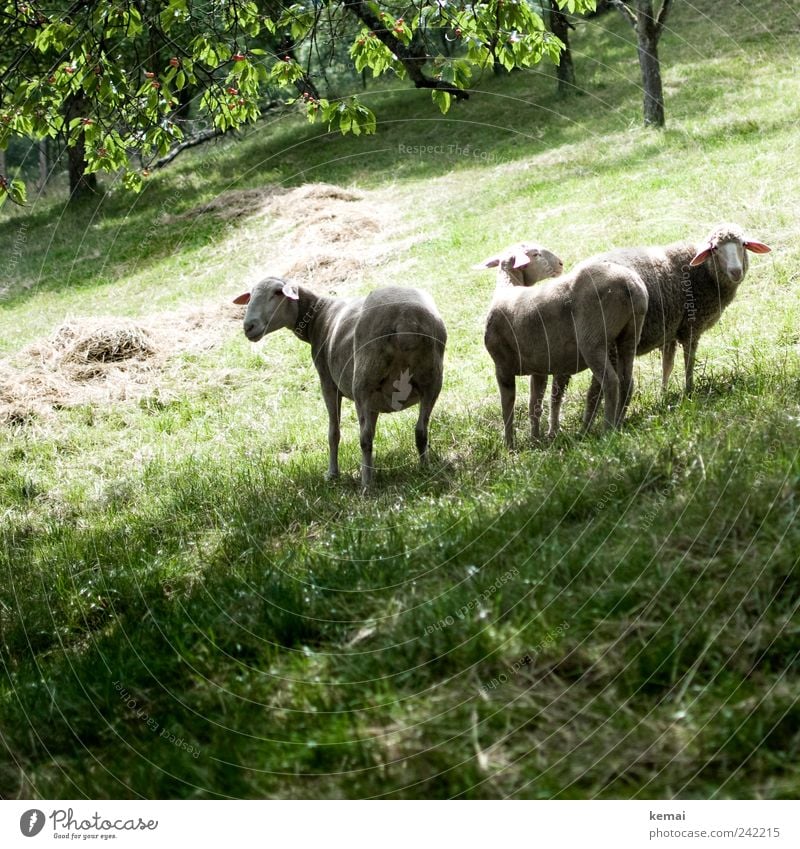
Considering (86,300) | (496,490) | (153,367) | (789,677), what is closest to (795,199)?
(496,490)

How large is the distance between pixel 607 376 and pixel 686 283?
1329mm

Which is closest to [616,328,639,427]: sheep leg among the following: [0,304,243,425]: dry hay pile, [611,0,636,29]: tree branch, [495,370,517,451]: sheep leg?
[495,370,517,451]: sheep leg

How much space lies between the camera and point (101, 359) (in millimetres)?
→ 12906

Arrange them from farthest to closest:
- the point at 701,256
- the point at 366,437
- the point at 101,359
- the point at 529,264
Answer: the point at 101,359 < the point at 529,264 < the point at 366,437 < the point at 701,256

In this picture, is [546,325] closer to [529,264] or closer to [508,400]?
[508,400]

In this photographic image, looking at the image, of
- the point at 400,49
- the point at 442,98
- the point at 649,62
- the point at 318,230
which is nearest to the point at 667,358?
the point at 442,98

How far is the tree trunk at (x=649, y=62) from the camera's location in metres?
14.1

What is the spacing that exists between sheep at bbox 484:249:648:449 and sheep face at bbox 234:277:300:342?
190 centimetres

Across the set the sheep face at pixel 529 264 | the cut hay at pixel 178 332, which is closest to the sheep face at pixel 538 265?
the sheep face at pixel 529 264

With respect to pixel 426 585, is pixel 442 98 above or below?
above

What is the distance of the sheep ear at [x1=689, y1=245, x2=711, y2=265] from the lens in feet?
24.3

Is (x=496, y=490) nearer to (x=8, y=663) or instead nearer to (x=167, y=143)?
(x=8, y=663)

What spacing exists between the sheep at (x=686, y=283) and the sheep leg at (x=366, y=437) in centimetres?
186

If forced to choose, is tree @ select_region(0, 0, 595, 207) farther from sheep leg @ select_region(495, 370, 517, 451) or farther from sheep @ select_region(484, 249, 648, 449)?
sheep leg @ select_region(495, 370, 517, 451)
